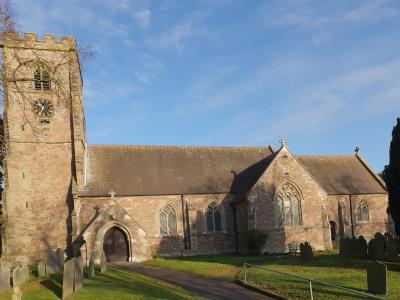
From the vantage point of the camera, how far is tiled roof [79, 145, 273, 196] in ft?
107

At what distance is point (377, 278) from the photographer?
536 inches

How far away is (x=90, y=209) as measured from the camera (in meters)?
30.9

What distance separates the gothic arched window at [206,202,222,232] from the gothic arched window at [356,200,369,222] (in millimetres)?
12913

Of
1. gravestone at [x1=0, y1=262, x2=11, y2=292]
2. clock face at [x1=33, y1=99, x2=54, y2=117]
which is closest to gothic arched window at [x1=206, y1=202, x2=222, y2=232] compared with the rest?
clock face at [x1=33, y1=99, x2=54, y2=117]

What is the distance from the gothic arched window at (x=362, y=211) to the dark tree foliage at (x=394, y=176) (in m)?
14.1

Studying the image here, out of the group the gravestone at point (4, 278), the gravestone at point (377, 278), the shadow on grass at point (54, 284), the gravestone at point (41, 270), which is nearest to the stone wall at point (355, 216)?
the gravestone at point (377, 278)

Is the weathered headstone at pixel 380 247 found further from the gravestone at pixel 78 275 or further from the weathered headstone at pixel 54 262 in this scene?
the weathered headstone at pixel 54 262

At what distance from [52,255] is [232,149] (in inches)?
821

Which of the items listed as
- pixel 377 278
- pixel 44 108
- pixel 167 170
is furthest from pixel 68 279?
pixel 167 170

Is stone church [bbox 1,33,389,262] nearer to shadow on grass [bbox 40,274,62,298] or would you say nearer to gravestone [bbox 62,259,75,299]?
shadow on grass [bbox 40,274,62,298]

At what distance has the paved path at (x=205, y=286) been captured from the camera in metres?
14.6

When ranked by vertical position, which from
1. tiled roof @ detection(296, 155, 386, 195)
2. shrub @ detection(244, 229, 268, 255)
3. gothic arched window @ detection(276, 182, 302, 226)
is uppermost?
tiled roof @ detection(296, 155, 386, 195)

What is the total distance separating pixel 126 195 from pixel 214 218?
7.09 metres

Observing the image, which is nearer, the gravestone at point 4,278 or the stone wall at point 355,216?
the gravestone at point 4,278
